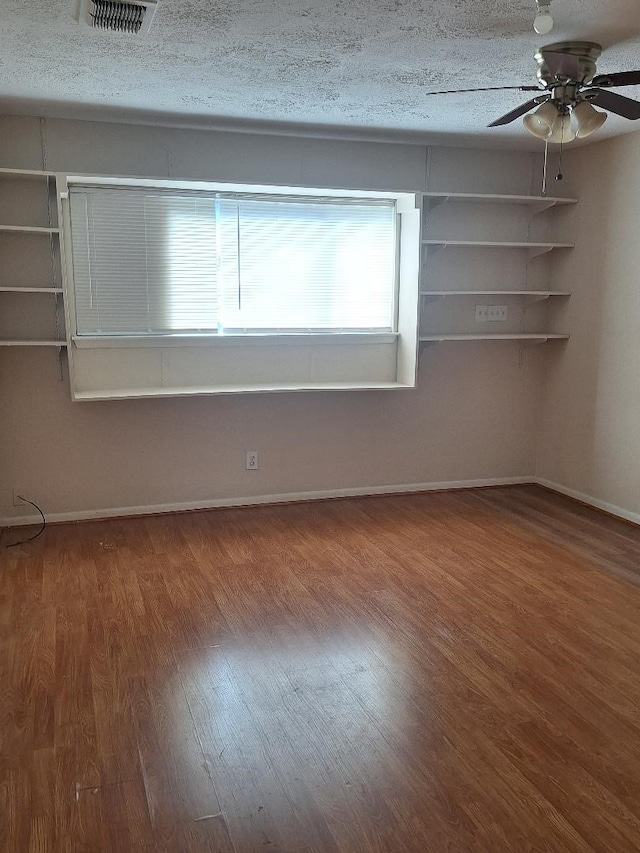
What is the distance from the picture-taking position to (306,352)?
479 cm

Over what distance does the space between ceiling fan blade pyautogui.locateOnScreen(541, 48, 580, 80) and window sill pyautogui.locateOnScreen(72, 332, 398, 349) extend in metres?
2.45

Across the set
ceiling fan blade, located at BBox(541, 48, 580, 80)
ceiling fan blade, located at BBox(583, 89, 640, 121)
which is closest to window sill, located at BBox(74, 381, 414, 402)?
ceiling fan blade, located at BBox(583, 89, 640, 121)

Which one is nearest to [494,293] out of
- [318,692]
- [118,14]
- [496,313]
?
[496,313]

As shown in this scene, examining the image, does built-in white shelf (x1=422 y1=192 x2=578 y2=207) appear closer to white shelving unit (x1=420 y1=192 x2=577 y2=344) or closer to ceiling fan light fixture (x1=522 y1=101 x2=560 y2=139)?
white shelving unit (x1=420 y1=192 x2=577 y2=344)

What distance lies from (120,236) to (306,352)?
1444 mm

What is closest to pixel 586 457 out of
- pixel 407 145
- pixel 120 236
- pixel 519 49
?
pixel 407 145

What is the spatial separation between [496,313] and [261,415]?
1.96 meters

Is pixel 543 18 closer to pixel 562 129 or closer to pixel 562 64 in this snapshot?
pixel 562 64

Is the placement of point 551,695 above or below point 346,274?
below

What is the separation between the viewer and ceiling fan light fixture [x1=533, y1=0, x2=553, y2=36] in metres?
2.22

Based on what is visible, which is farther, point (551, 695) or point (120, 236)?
point (120, 236)

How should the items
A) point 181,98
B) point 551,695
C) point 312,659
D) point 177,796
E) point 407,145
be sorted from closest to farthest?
point 177,796 < point 551,695 < point 312,659 < point 181,98 < point 407,145

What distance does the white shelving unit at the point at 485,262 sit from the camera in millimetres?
4809

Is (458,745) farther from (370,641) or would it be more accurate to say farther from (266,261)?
(266,261)
